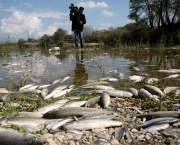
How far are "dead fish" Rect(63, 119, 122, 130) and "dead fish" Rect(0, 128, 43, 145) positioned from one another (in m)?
0.47

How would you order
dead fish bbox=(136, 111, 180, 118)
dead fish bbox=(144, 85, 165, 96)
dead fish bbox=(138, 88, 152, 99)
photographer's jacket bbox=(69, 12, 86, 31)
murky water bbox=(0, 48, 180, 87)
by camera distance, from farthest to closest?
photographer's jacket bbox=(69, 12, 86, 31), murky water bbox=(0, 48, 180, 87), dead fish bbox=(144, 85, 165, 96), dead fish bbox=(138, 88, 152, 99), dead fish bbox=(136, 111, 180, 118)

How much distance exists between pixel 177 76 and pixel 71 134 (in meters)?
3.78

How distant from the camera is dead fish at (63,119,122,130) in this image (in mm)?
2361

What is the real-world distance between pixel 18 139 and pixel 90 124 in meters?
0.85

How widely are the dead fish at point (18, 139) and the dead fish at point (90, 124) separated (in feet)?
1.54

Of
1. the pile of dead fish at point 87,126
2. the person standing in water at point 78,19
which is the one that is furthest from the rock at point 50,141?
the person standing in water at point 78,19

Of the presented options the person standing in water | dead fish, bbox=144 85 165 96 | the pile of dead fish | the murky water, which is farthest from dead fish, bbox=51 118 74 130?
the person standing in water

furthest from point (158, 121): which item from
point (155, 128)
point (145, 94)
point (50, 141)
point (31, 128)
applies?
point (31, 128)

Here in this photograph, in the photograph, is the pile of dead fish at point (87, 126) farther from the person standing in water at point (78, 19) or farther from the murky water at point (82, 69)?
the person standing in water at point (78, 19)

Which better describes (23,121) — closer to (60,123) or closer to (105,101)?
(60,123)

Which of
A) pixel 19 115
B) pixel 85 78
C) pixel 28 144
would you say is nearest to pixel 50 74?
pixel 85 78

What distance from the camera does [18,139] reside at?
76.1 inches

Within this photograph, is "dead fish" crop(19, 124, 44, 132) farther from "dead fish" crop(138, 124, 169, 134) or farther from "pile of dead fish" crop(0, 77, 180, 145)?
"dead fish" crop(138, 124, 169, 134)

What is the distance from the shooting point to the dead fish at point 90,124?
2.36 m
